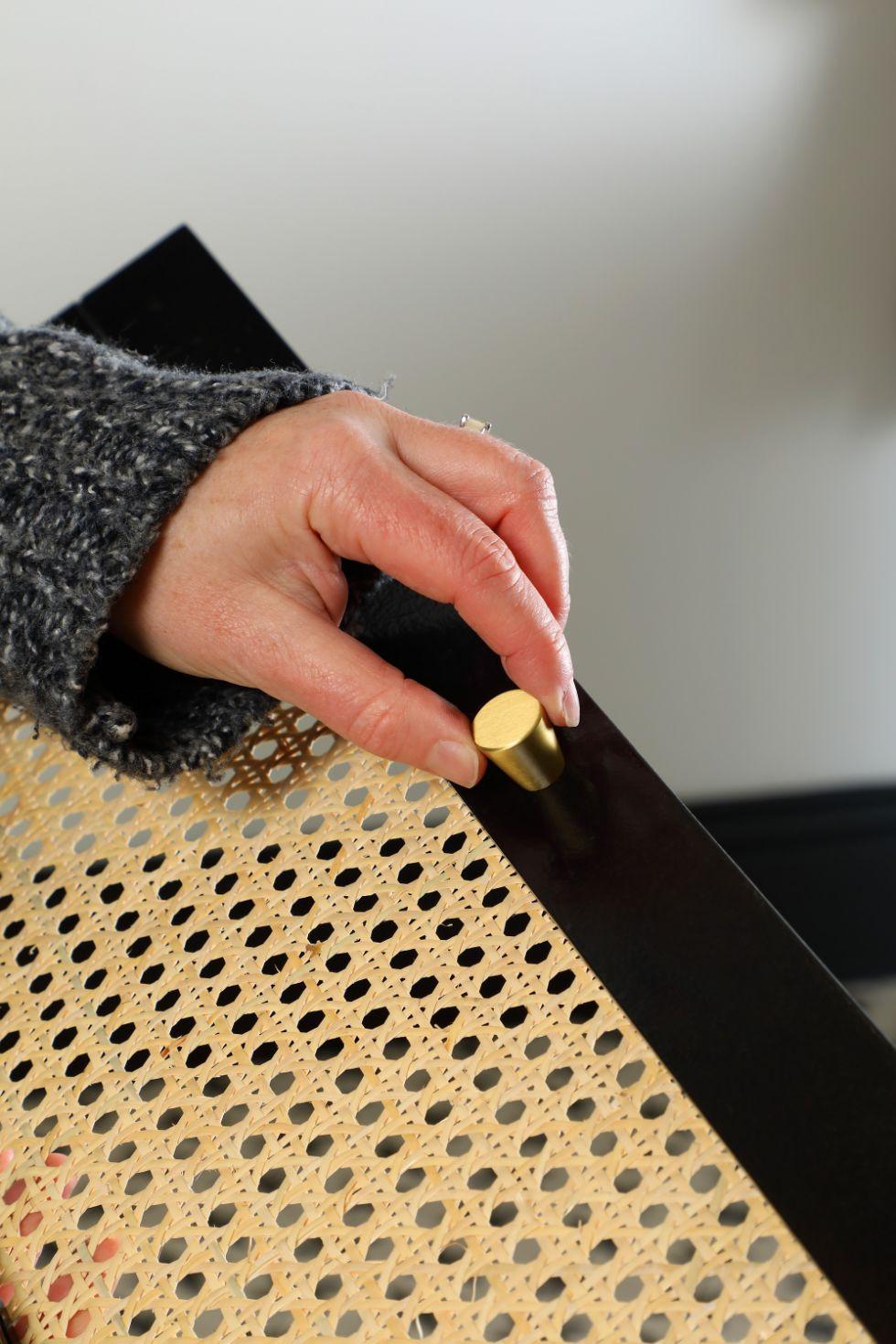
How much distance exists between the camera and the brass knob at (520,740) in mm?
360

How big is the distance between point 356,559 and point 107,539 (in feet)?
0.28

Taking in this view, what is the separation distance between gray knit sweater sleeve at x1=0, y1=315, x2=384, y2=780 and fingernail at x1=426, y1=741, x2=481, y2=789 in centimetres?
8

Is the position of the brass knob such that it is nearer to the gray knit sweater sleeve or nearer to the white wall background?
the gray knit sweater sleeve

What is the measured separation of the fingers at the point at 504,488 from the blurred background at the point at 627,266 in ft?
1.07

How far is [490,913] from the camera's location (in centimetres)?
35

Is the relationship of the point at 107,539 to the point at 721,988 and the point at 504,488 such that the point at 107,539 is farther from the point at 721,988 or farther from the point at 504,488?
the point at 721,988

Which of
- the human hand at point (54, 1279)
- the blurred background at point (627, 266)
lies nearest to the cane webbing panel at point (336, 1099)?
the human hand at point (54, 1279)

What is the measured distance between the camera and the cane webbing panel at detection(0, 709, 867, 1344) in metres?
0.28

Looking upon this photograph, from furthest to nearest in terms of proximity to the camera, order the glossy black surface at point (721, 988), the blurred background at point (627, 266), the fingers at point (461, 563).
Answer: the blurred background at point (627, 266), the fingers at point (461, 563), the glossy black surface at point (721, 988)

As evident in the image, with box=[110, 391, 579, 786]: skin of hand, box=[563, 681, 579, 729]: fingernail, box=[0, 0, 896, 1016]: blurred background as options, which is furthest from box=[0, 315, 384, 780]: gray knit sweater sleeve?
box=[0, 0, 896, 1016]: blurred background

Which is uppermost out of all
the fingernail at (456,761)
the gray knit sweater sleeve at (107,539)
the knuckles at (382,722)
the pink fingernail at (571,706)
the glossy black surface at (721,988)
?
the gray knit sweater sleeve at (107,539)

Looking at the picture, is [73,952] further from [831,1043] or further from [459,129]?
[459,129]

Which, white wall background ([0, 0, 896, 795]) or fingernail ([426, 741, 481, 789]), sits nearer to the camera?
fingernail ([426, 741, 481, 789])

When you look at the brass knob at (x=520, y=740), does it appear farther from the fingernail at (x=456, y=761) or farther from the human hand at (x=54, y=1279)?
the human hand at (x=54, y=1279)
